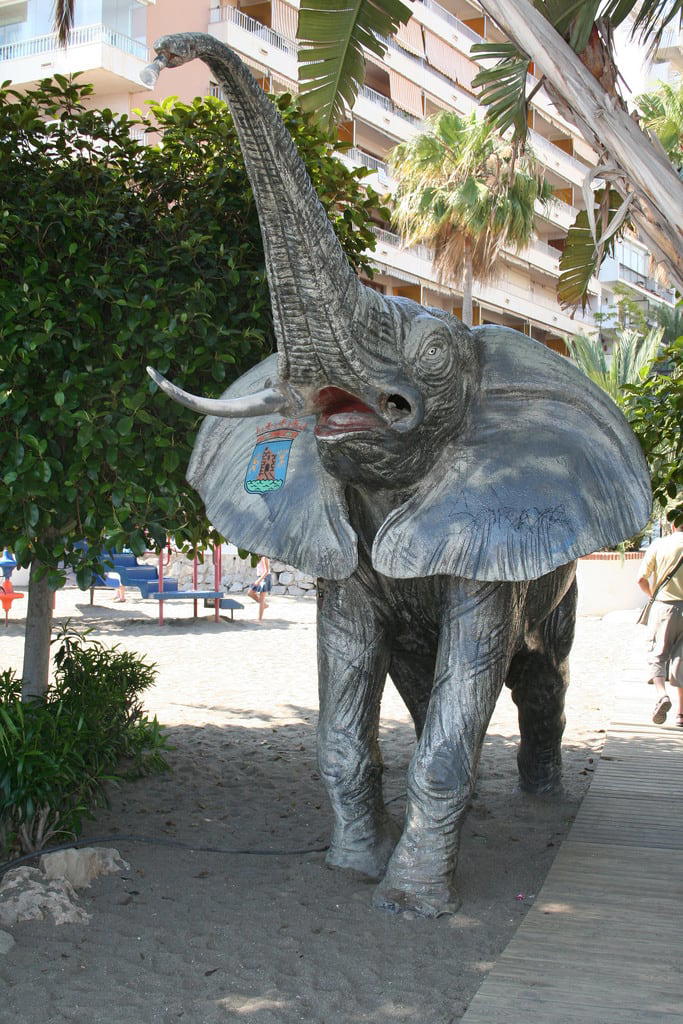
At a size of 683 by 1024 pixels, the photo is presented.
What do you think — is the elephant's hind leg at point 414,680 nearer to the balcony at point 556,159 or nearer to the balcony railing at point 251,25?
the balcony railing at point 251,25

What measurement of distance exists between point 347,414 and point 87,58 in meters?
24.0

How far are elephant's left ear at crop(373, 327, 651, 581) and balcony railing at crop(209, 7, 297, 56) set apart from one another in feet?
78.6

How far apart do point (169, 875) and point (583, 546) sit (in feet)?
7.28

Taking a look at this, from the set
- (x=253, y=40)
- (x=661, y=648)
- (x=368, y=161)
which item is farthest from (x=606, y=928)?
Answer: (x=368, y=161)

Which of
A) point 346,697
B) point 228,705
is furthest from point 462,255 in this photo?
point 346,697

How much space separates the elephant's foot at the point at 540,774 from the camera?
612 cm

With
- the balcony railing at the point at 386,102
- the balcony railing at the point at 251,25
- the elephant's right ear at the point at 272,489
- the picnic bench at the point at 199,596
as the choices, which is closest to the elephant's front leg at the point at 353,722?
the elephant's right ear at the point at 272,489

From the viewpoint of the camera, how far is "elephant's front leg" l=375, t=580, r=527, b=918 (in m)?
4.08

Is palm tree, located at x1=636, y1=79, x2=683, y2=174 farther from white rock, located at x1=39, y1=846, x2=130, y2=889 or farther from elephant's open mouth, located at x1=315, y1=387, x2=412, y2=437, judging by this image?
white rock, located at x1=39, y1=846, x2=130, y2=889

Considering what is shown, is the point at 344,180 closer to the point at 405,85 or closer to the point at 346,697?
the point at 346,697

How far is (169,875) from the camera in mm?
4715

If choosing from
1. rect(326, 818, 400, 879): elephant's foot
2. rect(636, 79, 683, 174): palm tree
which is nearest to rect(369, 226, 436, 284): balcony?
rect(636, 79, 683, 174): palm tree

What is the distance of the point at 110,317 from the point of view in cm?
539

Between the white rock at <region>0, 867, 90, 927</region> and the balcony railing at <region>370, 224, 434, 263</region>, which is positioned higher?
the balcony railing at <region>370, 224, 434, 263</region>
